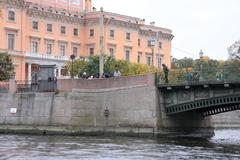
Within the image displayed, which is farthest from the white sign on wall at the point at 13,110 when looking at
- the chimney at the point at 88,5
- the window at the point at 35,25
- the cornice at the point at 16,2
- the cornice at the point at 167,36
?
the cornice at the point at 167,36

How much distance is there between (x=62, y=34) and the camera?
365ft

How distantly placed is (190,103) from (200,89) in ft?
4.54

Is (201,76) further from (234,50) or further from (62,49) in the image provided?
(62,49)

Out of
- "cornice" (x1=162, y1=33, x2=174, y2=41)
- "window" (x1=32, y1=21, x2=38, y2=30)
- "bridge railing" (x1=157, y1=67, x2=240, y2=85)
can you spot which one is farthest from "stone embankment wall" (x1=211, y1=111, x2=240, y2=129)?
"cornice" (x1=162, y1=33, x2=174, y2=41)

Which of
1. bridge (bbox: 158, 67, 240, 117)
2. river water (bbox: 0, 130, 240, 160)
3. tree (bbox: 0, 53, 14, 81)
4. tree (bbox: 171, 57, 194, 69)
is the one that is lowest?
river water (bbox: 0, 130, 240, 160)

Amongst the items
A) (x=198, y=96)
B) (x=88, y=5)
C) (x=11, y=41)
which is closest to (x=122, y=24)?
(x=88, y=5)

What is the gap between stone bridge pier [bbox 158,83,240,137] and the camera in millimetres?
47031

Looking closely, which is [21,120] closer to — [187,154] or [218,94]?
[218,94]

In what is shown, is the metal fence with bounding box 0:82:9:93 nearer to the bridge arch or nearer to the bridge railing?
the bridge railing

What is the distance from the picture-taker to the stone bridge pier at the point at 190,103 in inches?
1852

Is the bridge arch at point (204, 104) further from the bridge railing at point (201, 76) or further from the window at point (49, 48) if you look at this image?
the window at point (49, 48)

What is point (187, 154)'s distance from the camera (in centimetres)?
3572

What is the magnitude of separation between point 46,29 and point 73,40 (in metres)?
7.77

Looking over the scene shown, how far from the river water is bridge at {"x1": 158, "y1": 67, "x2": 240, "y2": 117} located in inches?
121
